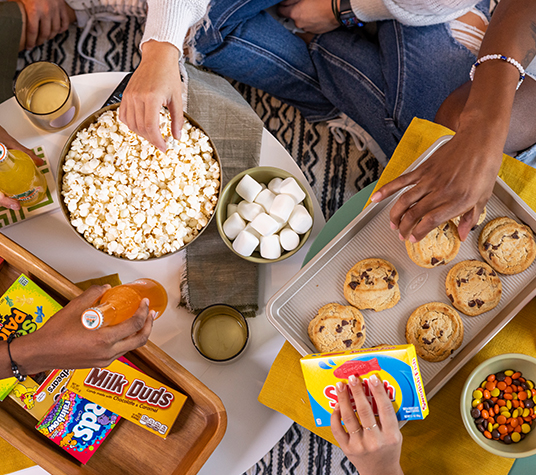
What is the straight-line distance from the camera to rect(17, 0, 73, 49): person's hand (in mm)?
1777

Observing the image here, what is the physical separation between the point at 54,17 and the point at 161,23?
1.00 metres

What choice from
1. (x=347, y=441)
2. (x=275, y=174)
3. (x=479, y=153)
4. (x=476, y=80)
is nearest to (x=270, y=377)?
(x=347, y=441)

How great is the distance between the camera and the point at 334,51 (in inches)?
65.4

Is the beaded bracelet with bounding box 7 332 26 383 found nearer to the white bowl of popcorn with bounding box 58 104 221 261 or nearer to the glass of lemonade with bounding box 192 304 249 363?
the white bowl of popcorn with bounding box 58 104 221 261

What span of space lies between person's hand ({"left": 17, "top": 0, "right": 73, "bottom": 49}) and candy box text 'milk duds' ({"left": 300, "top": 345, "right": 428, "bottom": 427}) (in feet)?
6.07

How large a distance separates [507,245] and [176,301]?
0.96 metres

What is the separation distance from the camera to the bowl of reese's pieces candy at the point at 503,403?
105 centimetres

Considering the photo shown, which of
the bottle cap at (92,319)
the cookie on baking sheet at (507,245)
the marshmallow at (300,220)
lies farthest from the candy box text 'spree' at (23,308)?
the cookie on baking sheet at (507,245)

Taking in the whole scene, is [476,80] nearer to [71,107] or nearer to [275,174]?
[275,174]

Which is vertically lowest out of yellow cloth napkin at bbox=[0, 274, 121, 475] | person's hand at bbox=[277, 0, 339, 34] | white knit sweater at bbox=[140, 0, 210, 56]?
yellow cloth napkin at bbox=[0, 274, 121, 475]

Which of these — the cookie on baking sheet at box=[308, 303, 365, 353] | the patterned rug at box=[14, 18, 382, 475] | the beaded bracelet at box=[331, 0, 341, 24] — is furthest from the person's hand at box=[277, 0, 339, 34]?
the cookie on baking sheet at box=[308, 303, 365, 353]

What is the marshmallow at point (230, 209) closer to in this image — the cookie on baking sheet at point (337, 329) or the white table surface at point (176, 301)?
the white table surface at point (176, 301)

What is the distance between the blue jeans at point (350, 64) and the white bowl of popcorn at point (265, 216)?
60 centimetres

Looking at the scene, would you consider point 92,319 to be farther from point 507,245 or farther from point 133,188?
point 507,245
